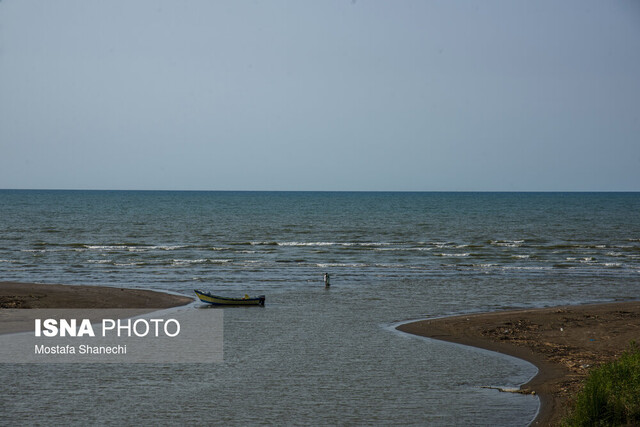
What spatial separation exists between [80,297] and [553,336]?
19902 mm

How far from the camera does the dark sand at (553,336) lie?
16.4 meters

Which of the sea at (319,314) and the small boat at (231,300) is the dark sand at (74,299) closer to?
the small boat at (231,300)

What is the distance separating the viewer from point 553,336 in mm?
22234

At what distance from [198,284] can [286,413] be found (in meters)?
22.8

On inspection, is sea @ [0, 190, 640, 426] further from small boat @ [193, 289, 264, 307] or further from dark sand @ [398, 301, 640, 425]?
small boat @ [193, 289, 264, 307]

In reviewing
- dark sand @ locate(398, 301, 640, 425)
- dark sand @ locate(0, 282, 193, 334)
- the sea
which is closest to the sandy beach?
dark sand @ locate(0, 282, 193, 334)

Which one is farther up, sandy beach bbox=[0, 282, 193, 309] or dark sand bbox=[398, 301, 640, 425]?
dark sand bbox=[398, 301, 640, 425]

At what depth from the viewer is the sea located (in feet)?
49.6

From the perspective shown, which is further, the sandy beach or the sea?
the sandy beach

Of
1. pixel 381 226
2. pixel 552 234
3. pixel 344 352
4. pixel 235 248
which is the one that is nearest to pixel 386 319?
pixel 344 352

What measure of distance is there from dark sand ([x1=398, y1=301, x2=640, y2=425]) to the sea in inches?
23.9

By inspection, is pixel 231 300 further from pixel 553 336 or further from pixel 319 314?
pixel 553 336

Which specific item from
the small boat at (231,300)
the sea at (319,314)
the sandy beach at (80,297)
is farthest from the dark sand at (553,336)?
the sandy beach at (80,297)

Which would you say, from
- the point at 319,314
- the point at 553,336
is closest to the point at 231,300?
the point at 319,314
